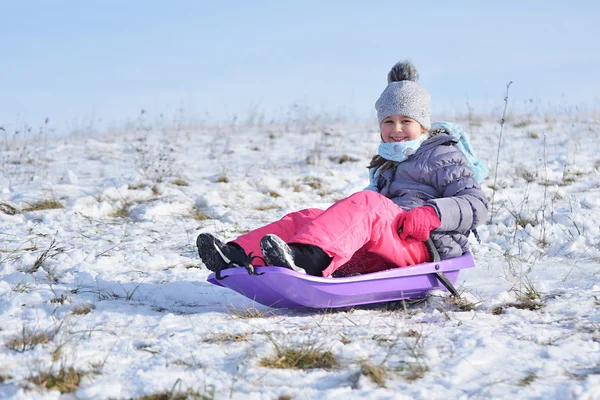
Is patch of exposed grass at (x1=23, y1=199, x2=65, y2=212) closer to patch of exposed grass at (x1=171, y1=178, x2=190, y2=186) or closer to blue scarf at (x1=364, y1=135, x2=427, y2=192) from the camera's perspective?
patch of exposed grass at (x1=171, y1=178, x2=190, y2=186)

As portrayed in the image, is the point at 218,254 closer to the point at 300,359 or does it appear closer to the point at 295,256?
the point at 295,256

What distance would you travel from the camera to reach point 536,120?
34.7ft

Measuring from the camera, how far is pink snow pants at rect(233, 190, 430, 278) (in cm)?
241

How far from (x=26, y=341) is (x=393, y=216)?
154 cm

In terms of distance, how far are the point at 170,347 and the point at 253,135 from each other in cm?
870

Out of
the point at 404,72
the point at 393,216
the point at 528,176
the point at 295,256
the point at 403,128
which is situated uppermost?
the point at 404,72

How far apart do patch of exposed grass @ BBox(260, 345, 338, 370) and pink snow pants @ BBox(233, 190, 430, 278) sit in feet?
1.79

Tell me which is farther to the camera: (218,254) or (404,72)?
(404,72)

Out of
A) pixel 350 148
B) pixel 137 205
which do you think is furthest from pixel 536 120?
pixel 137 205

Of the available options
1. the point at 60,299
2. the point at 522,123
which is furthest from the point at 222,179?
the point at 522,123

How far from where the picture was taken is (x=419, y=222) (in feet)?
8.52

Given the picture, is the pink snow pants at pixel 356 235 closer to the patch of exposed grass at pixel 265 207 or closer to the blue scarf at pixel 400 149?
the blue scarf at pixel 400 149

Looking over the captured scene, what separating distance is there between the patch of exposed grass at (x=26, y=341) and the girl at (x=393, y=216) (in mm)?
728

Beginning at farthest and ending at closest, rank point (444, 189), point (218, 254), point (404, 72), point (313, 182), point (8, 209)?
point (313, 182), point (8, 209), point (404, 72), point (444, 189), point (218, 254)
